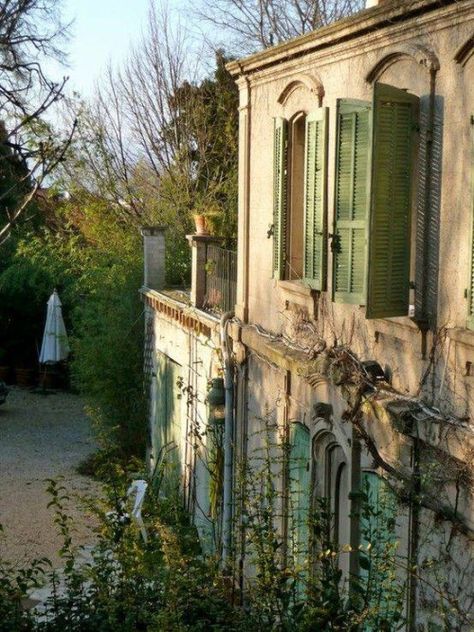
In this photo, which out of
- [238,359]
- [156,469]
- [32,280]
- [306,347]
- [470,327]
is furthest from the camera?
[32,280]

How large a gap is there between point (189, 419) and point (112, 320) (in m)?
5.25

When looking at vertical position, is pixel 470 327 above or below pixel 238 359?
above

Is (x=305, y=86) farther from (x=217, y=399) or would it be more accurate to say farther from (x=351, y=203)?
(x=217, y=399)

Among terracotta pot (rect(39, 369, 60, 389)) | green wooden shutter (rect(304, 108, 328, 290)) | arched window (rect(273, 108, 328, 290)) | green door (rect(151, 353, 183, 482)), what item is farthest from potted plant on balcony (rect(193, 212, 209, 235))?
terracotta pot (rect(39, 369, 60, 389))

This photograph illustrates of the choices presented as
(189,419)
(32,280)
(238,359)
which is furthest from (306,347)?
(32,280)

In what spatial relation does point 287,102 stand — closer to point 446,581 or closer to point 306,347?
point 306,347

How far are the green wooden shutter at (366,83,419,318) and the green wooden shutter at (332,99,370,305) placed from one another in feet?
0.91

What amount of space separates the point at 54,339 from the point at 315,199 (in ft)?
61.1

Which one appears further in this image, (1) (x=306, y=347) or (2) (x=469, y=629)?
(1) (x=306, y=347)

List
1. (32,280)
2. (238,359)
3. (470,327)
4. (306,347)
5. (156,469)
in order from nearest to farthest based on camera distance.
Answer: (470,327) < (306,347) < (238,359) < (156,469) < (32,280)

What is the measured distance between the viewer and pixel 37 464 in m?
21.2

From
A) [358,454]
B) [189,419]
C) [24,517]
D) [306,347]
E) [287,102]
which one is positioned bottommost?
[24,517]

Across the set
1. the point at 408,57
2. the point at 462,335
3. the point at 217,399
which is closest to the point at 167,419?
the point at 217,399

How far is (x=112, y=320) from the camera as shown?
2053 cm
